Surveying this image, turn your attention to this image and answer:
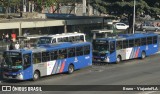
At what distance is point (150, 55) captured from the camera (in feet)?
153

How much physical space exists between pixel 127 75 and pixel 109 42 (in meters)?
6.82

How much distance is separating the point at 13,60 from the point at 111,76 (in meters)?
7.48

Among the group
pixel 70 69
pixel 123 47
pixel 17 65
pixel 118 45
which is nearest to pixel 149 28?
pixel 123 47

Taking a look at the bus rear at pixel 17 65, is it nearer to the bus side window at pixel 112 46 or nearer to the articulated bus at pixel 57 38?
the articulated bus at pixel 57 38

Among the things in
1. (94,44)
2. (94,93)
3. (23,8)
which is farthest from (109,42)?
(23,8)

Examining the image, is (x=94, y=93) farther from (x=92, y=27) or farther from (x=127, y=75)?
(x=92, y=27)

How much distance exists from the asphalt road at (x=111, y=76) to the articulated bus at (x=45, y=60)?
545mm

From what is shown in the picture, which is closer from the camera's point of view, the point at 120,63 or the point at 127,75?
the point at 127,75

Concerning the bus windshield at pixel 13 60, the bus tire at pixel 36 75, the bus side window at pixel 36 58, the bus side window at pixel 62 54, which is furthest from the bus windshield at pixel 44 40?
the bus windshield at pixel 13 60

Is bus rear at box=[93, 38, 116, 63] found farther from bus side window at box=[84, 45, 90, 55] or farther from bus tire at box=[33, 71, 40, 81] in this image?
bus tire at box=[33, 71, 40, 81]

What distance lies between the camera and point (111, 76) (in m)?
32.7

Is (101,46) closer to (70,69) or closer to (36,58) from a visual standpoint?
(70,69)

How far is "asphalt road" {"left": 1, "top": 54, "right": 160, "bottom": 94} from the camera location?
1180 inches

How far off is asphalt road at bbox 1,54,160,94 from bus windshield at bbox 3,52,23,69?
1.24 metres
